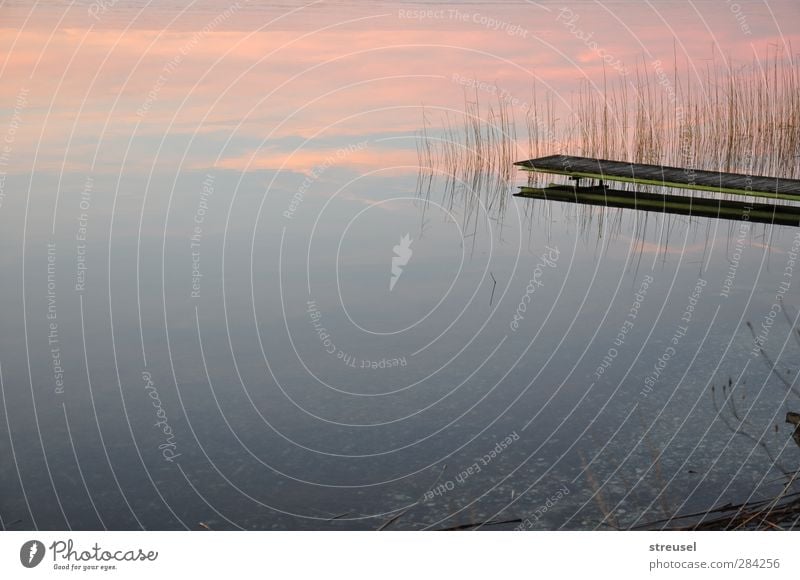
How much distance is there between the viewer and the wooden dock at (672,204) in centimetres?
1081

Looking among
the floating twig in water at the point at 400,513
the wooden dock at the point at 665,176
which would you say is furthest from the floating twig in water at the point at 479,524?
A: the wooden dock at the point at 665,176

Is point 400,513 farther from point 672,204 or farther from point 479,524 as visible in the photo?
point 672,204

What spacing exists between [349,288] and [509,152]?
226 inches

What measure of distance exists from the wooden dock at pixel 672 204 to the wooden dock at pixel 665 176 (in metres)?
0.21

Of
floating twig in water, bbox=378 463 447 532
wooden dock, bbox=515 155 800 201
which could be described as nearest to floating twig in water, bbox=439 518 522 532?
floating twig in water, bbox=378 463 447 532

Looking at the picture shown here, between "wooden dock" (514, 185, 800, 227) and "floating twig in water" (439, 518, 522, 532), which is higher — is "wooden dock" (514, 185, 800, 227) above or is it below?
above

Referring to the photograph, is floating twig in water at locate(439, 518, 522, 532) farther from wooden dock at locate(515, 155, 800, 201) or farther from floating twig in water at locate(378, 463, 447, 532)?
wooden dock at locate(515, 155, 800, 201)

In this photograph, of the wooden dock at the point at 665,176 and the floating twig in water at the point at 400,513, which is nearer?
the floating twig in water at the point at 400,513

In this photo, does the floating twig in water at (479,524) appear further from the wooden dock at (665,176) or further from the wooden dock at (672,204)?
the wooden dock at (665,176)

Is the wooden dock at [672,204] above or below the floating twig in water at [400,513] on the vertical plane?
above

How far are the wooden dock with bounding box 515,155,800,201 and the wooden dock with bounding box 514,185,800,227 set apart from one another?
0.69ft

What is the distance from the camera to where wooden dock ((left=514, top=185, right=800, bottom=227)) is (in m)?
10.8
